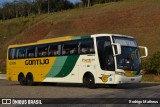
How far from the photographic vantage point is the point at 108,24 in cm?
6138

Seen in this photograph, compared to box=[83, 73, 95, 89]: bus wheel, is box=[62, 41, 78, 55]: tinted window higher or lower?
higher

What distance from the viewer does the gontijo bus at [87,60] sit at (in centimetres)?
2488

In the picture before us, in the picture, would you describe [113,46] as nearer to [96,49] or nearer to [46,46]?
[96,49]

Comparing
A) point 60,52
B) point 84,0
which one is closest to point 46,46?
point 60,52

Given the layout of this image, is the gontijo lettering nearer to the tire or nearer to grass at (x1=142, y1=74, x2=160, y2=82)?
the tire

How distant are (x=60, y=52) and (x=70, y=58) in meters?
1.12

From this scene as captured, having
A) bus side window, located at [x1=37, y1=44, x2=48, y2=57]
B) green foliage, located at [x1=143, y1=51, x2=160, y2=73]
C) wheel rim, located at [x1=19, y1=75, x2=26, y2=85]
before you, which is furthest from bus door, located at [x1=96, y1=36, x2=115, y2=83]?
green foliage, located at [x1=143, y1=51, x2=160, y2=73]

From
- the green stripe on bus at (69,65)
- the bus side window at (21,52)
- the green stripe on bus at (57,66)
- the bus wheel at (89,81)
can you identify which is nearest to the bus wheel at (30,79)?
the bus side window at (21,52)

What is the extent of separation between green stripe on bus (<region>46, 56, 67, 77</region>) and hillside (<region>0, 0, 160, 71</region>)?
2016 centimetres

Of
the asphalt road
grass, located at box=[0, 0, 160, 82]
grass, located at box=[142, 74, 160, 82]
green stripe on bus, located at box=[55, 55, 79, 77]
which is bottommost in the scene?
grass, located at box=[142, 74, 160, 82]

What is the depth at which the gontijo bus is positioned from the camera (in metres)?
24.9

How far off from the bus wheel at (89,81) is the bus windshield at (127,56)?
6.24 ft

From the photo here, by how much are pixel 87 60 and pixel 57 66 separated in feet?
10.0

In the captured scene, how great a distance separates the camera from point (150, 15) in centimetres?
5978
